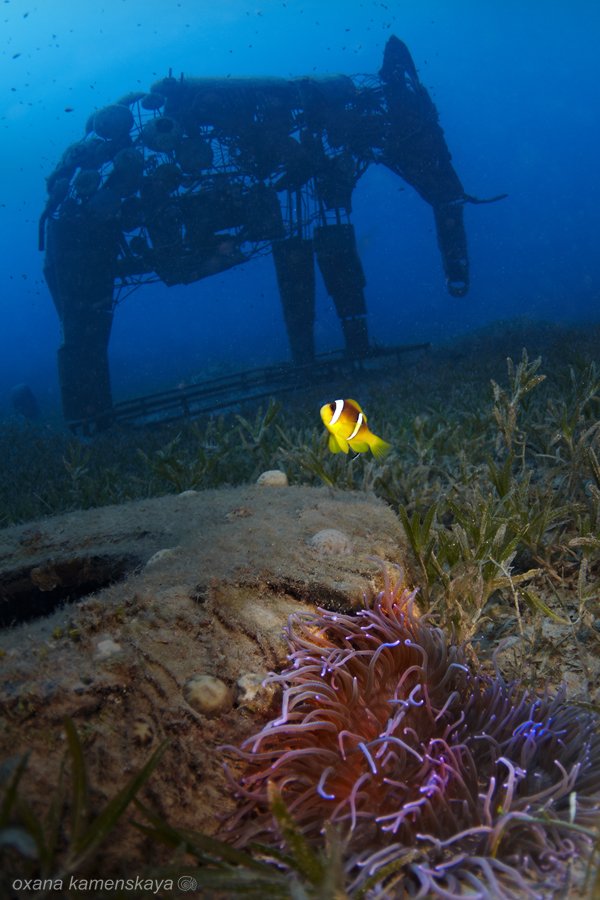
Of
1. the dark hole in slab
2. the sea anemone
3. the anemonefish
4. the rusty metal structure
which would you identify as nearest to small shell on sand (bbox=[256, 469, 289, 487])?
the anemonefish

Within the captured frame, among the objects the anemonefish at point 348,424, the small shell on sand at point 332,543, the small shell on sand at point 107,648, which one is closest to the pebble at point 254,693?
the small shell on sand at point 107,648

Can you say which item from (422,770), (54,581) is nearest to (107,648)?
(422,770)

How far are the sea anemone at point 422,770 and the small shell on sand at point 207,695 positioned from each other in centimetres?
18

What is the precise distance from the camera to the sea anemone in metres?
1.42

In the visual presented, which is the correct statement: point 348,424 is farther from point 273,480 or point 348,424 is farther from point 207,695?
point 207,695

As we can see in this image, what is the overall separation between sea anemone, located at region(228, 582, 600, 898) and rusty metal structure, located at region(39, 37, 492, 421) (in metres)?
14.8

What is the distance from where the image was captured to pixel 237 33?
10156 cm

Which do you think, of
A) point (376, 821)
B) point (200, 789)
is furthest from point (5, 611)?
point (376, 821)

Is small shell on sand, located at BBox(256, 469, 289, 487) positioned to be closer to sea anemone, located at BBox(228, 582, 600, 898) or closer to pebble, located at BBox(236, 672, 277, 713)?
sea anemone, located at BBox(228, 582, 600, 898)

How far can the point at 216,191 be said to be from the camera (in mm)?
15703

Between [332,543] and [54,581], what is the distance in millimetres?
1942

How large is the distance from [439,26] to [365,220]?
46.4m

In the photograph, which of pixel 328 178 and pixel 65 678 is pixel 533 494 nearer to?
pixel 65 678

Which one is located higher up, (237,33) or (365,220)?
(237,33)
